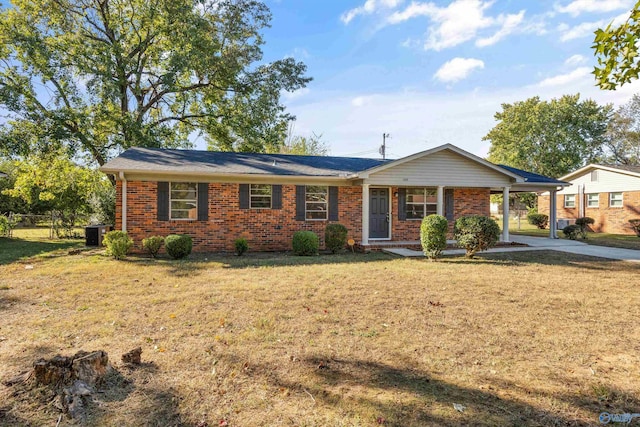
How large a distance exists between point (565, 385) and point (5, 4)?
2414 cm

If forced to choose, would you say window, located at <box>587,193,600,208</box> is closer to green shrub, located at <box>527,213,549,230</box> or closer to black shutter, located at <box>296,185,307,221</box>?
green shrub, located at <box>527,213,549,230</box>

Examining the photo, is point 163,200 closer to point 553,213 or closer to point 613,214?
point 553,213

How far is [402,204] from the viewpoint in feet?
44.8

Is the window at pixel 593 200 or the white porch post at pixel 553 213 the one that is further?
the window at pixel 593 200

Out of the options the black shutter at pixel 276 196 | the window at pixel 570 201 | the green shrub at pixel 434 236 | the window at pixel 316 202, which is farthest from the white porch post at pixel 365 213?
the window at pixel 570 201

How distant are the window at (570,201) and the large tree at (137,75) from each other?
19233 mm

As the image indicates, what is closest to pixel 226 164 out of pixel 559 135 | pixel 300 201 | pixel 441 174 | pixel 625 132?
pixel 300 201

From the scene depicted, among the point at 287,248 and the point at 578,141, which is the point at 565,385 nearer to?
the point at 287,248

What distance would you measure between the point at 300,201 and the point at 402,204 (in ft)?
13.6

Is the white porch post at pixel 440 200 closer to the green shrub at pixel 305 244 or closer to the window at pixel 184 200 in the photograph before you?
the green shrub at pixel 305 244

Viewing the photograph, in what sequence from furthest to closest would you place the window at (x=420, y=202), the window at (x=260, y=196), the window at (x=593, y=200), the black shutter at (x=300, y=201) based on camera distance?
the window at (x=593, y=200) → the window at (x=420, y=202) → the black shutter at (x=300, y=201) → the window at (x=260, y=196)

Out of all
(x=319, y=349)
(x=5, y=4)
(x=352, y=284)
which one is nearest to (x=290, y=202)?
(x=352, y=284)

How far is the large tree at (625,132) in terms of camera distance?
35.3m

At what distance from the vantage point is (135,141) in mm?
15953
